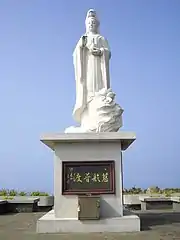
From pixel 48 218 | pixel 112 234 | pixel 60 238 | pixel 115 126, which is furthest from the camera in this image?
pixel 115 126

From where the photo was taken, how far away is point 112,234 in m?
5.50

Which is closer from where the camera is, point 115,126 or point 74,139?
point 74,139

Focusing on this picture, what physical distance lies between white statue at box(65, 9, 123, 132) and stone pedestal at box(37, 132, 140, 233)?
43 centimetres

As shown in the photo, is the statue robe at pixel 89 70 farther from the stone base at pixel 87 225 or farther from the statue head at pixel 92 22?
the stone base at pixel 87 225

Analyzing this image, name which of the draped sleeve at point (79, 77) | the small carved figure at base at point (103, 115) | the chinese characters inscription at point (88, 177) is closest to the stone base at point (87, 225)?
the chinese characters inscription at point (88, 177)

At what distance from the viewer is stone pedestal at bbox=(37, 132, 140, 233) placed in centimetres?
571

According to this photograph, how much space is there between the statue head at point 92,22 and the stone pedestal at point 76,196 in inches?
108

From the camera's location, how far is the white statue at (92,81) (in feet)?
21.2

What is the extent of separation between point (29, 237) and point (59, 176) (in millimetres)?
1178

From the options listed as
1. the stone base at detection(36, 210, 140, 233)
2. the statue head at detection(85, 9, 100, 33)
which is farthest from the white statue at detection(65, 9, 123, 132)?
the stone base at detection(36, 210, 140, 233)

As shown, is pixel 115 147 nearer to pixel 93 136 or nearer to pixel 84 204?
pixel 93 136

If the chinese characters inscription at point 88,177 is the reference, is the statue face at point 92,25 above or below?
above

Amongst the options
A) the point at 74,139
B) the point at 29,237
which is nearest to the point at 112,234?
the point at 29,237

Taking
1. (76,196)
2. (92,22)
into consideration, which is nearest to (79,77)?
(92,22)
